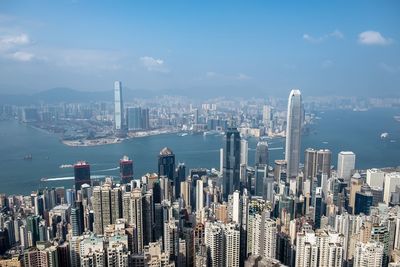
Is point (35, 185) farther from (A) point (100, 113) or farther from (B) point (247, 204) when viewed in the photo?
(B) point (247, 204)

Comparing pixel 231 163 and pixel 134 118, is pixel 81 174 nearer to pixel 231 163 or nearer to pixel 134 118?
pixel 231 163

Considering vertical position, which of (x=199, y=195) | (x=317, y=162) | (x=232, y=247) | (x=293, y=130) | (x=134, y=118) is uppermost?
(x=134, y=118)

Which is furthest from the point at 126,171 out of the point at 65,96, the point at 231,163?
the point at 65,96

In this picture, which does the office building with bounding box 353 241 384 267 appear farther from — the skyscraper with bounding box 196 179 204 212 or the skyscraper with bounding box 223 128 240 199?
the skyscraper with bounding box 223 128 240 199

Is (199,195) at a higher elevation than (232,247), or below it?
below

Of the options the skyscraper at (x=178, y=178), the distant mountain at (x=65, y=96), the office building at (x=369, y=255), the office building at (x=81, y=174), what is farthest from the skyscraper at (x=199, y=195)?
the distant mountain at (x=65, y=96)

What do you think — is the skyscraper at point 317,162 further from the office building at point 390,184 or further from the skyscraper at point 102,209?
the skyscraper at point 102,209
